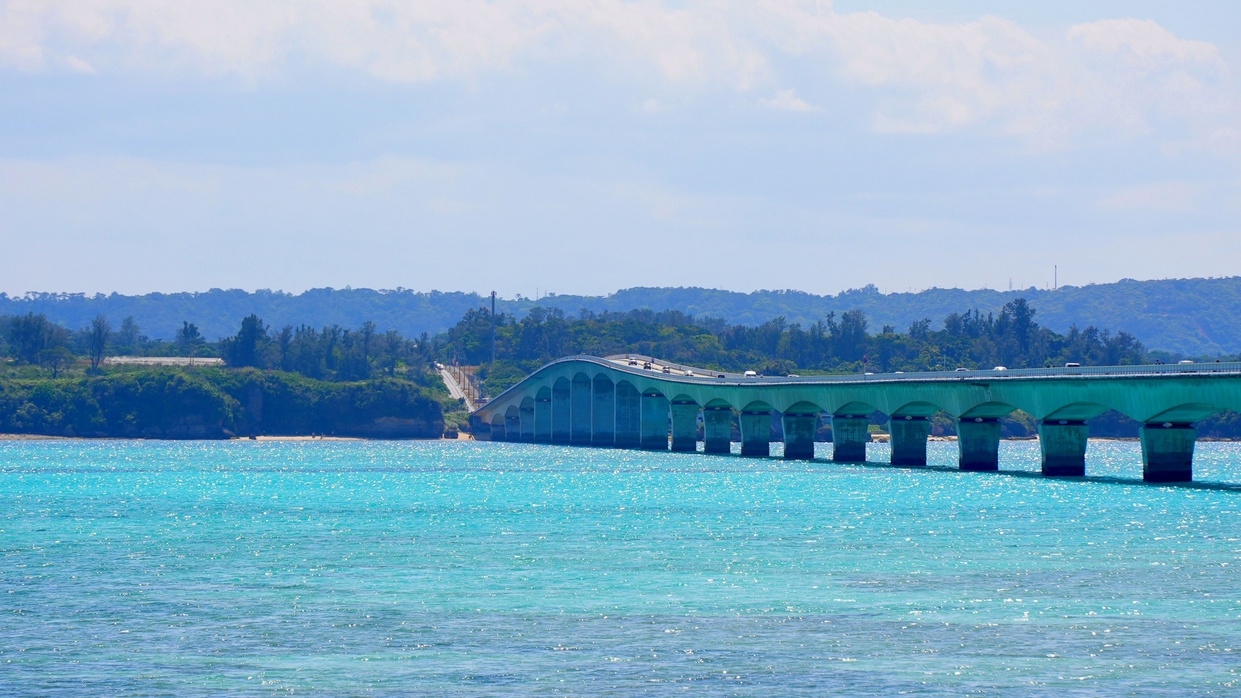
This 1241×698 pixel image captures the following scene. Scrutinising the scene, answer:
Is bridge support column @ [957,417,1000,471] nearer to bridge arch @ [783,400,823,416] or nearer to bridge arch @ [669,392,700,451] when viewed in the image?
bridge arch @ [783,400,823,416]

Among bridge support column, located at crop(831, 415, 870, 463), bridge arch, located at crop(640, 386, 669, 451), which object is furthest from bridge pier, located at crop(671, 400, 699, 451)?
bridge support column, located at crop(831, 415, 870, 463)

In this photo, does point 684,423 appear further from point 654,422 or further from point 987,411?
point 987,411

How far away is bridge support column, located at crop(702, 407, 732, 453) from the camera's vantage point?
176 meters

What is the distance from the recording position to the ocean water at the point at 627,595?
37375 millimetres

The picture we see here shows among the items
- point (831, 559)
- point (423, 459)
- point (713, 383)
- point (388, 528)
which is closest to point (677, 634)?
point (831, 559)

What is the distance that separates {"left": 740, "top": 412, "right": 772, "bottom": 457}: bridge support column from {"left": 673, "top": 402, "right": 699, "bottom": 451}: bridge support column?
17.2 m

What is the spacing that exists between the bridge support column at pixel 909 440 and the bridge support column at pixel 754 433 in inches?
1055

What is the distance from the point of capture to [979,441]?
12644 centimetres

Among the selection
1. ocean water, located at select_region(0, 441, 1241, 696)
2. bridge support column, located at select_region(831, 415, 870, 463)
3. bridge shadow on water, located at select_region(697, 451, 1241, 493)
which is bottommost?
ocean water, located at select_region(0, 441, 1241, 696)

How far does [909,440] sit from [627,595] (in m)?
92.5

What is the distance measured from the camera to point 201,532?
7294cm

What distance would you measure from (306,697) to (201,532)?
39.6 metres

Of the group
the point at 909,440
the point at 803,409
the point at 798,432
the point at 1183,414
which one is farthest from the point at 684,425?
the point at 1183,414

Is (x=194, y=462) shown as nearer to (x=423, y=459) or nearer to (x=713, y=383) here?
(x=423, y=459)
